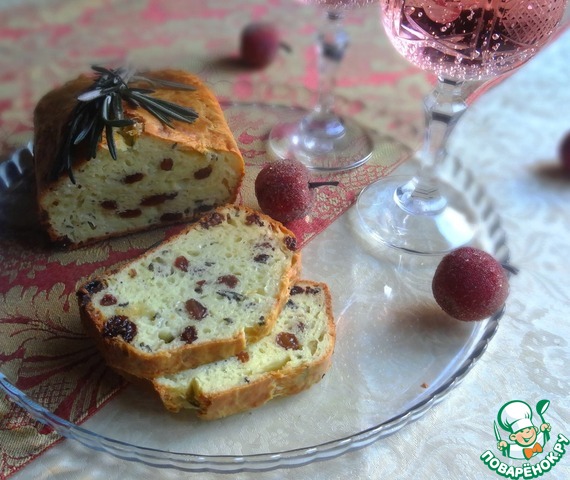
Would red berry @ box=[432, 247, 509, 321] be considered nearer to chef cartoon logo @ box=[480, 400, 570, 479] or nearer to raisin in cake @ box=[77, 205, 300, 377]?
chef cartoon logo @ box=[480, 400, 570, 479]

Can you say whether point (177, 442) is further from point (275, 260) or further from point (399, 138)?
point (399, 138)

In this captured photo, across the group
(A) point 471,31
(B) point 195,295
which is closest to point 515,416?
(B) point 195,295

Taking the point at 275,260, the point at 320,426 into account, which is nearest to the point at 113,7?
the point at 275,260

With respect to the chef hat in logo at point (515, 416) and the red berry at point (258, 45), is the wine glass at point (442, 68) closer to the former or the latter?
the chef hat in logo at point (515, 416)

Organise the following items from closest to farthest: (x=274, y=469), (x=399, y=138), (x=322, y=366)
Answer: (x=274, y=469), (x=322, y=366), (x=399, y=138)

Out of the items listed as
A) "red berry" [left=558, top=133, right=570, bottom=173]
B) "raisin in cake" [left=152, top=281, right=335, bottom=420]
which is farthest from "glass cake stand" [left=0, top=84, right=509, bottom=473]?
"red berry" [left=558, top=133, right=570, bottom=173]

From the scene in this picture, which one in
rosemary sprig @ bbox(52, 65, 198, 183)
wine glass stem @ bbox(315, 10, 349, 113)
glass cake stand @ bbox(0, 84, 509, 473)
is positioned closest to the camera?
glass cake stand @ bbox(0, 84, 509, 473)
